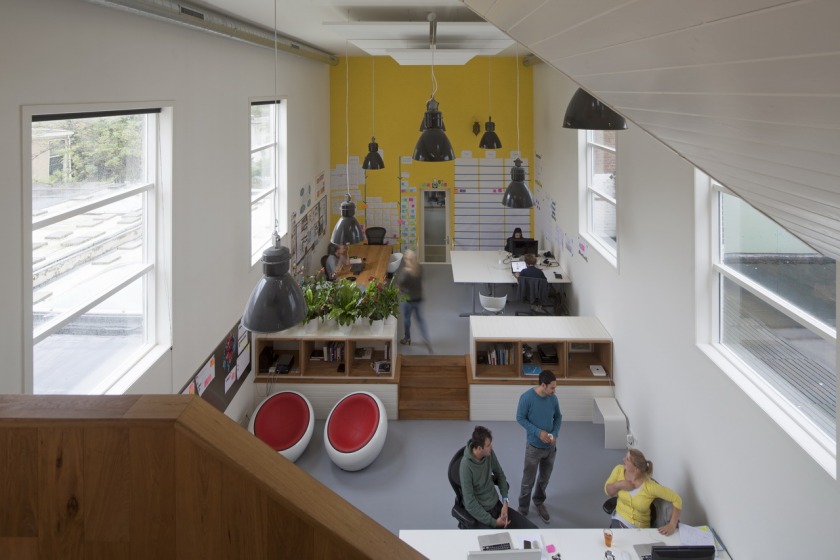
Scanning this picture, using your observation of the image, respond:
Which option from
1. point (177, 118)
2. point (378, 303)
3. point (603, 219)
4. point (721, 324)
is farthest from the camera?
point (603, 219)

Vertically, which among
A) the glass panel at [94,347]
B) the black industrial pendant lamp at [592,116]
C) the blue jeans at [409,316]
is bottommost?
the blue jeans at [409,316]

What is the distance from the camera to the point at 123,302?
4.40 metres

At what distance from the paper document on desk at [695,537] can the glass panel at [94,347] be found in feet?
12.1

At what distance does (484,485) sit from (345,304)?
293cm

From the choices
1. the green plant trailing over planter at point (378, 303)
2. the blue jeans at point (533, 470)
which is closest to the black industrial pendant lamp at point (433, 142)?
the green plant trailing over planter at point (378, 303)

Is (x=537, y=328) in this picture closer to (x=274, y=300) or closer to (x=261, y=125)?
(x=261, y=125)

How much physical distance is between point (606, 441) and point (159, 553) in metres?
6.06

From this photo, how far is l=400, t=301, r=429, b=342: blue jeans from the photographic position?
871cm

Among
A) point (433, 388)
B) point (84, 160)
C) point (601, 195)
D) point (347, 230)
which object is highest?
point (601, 195)

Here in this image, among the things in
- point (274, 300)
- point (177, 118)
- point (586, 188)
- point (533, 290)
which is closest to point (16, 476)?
point (274, 300)

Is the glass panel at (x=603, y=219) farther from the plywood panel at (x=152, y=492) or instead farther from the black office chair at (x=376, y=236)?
the plywood panel at (x=152, y=492)

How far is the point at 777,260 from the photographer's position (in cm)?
381

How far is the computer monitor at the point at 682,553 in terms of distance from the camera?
357cm

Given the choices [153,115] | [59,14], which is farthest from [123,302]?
[59,14]
